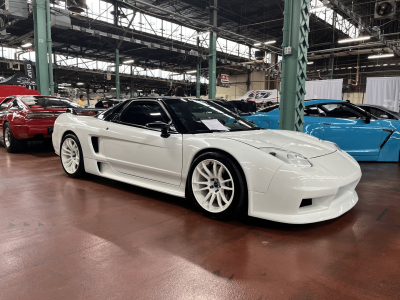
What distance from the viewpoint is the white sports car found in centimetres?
242

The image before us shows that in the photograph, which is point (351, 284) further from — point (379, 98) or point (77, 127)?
point (379, 98)

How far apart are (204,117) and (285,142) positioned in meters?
0.91

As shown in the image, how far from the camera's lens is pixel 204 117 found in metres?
3.33

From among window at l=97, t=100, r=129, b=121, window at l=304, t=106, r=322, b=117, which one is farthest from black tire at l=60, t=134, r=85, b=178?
window at l=304, t=106, r=322, b=117

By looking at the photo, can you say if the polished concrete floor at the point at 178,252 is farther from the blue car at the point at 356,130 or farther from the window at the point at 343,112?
the window at the point at 343,112

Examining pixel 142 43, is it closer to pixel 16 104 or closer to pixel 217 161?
pixel 16 104

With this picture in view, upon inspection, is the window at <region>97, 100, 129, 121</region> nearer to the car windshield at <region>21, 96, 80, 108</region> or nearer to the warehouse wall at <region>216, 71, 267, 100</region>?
the car windshield at <region>21, 96, 80, 108</region>

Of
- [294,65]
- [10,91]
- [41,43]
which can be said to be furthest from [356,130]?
[10,91]

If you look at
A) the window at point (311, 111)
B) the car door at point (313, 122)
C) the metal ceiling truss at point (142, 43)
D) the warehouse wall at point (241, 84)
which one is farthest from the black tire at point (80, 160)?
the warehouse wall at point (241, 84)

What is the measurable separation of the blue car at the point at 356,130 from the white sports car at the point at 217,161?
2.55 m

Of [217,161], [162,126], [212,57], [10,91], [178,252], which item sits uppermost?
[212,57]

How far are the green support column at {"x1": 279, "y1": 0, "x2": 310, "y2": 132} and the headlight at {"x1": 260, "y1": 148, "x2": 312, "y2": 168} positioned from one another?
329 centimetres

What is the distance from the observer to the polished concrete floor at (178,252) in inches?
67.4

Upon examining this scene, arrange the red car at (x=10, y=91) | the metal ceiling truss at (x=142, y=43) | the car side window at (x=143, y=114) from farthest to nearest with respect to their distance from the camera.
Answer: the metal ceiling truss at (x=142, y=43) → the red car at (x=10, y=91) → the car side window at (x=143, y=114)
